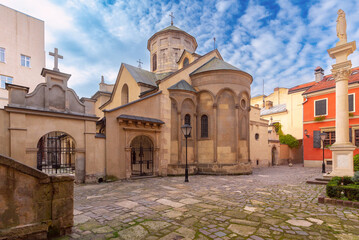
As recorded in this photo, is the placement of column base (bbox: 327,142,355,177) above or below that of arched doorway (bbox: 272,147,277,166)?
above

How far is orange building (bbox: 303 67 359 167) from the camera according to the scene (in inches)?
744

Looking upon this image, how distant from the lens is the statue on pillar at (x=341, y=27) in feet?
34.4

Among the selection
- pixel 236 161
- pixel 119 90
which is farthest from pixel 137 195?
pixel 119 90

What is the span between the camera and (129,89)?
61.9 ft

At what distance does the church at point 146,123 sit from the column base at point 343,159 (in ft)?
20.1

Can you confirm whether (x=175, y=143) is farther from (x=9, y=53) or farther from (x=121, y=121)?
(x=9, y=53)

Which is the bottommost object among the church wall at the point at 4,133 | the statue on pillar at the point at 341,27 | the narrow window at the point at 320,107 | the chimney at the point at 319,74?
the church wall at the point at 4,133

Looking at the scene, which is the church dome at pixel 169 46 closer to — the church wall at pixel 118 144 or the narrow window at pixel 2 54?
the church wall at pixel 118 144

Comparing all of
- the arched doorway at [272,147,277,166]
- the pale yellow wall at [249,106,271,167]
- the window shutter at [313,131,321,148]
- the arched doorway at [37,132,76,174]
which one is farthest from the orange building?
the arched doorway at [37,132,76,174]

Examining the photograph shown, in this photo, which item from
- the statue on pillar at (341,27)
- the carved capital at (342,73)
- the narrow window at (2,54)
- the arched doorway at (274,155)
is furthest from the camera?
the arched doorway at (274,155)

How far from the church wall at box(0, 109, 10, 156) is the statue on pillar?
1666 cm

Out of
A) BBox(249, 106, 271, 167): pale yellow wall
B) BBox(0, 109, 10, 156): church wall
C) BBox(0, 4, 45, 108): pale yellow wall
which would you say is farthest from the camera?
BBox(0, 4, 45, 108): pale yellow wall

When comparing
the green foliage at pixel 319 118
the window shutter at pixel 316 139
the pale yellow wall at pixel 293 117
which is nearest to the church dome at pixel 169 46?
the green foliage at pixel 319 118

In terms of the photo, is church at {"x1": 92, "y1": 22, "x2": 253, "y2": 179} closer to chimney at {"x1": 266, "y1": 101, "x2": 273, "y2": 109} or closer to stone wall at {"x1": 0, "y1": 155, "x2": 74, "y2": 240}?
stone wall at {"x1": 0, "y1": 155, "x2": 74, "y2": 240}
